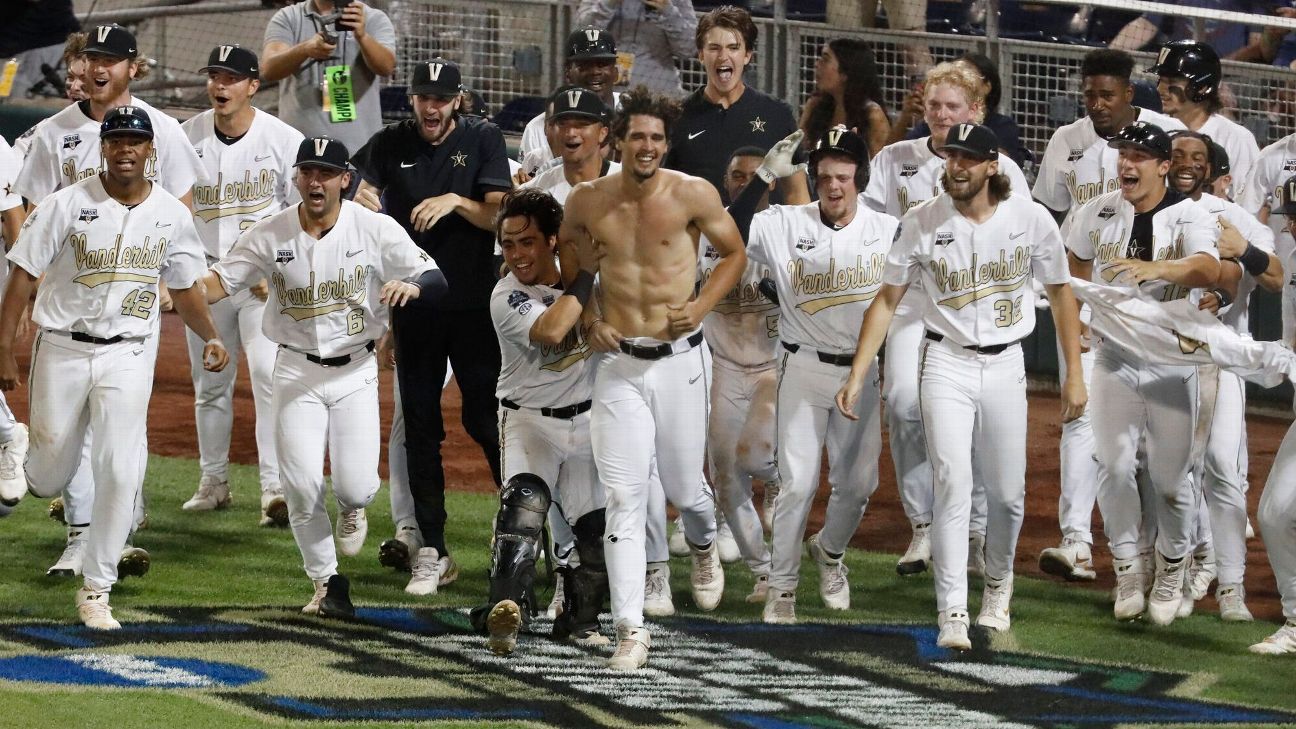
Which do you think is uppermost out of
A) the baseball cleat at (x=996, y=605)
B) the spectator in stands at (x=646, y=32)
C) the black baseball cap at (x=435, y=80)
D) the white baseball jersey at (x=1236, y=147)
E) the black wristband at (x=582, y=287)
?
the spectator in stands at (x=646, y=32)

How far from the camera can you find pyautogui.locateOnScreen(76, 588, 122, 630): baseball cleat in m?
6.95

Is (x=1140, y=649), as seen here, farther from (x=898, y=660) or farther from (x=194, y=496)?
(x=194, y=496)

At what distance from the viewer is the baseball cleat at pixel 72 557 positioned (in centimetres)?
791

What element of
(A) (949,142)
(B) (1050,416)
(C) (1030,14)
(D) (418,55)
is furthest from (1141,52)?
(A) (949,142)

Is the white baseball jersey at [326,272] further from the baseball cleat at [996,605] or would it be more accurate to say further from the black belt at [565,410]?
the baseball cleat at [996,605]

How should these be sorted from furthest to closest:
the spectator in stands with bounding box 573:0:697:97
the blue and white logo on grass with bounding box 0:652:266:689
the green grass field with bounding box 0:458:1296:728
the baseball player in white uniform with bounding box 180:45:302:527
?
the spectator in stands with bounding box 573:0:697:97 → the baseball player in white uniform with bounding box 180:45:302:527 → the blue and white logo on grass with bounding box 0:652:266:689 → the green grass field with bounding box 0:458:1296:728

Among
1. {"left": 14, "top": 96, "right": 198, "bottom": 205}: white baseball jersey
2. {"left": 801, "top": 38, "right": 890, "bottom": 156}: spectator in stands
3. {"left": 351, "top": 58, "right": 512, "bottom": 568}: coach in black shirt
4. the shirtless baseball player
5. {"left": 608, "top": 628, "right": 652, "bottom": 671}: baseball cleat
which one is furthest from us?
{"left": 801, "top": 38, "right": 890, "bottom": 156}: spectator in stands

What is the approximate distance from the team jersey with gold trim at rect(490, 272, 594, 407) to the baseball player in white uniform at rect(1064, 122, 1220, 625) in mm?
2120

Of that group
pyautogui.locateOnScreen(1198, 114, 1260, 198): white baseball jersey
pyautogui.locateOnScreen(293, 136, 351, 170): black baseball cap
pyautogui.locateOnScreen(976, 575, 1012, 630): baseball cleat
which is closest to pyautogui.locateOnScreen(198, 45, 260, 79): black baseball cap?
pyautogui.locateOnScreen(293, 136, 351, 170): black baseball cap

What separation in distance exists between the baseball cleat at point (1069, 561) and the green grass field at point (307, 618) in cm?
8

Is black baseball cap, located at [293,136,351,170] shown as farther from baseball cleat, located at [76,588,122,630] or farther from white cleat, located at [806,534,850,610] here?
white cleat, located at [806,534,850,610]

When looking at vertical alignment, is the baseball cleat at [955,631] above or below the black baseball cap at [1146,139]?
below

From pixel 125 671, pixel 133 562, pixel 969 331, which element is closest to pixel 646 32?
pixel 969 331

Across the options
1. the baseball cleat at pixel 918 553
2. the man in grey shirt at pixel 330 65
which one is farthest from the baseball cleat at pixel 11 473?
the baseball cleat at pixel 918 553
